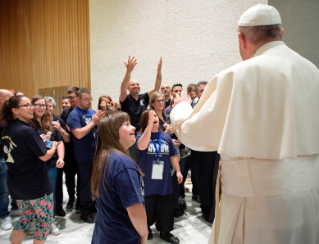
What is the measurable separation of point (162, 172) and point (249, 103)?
2.19m

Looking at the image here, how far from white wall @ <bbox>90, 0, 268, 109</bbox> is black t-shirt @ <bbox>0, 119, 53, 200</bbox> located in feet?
14.0

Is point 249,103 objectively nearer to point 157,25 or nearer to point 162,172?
point 162,172

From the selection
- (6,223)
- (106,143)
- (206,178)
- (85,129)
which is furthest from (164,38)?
(106,143)

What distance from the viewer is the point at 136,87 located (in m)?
4.34

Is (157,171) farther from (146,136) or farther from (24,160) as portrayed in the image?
(24,160)

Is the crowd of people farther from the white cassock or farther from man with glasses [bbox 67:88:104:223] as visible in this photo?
man with glasses [bbox 67:88:104:223]

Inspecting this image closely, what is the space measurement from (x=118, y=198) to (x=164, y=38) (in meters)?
5.66

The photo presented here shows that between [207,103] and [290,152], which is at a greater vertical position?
[207,103]

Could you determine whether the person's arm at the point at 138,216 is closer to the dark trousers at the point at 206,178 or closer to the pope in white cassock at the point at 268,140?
the pope in white cassock at the point at 268,140

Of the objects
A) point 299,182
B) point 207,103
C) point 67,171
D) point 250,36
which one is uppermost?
point 250,36

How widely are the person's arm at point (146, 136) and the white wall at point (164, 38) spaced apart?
134 inches

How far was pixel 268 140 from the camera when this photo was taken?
124cm

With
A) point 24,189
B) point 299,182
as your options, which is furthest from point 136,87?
point 299,182

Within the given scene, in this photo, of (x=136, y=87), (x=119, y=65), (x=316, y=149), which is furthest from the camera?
(x=119, y=65)
